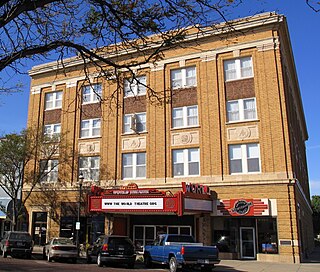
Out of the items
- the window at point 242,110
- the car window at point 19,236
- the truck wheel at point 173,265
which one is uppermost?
the window at point 242,110

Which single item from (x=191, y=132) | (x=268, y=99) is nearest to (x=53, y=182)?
(x=191, y=132)

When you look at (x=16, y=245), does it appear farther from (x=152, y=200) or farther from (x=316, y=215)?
(x=316, y=215)

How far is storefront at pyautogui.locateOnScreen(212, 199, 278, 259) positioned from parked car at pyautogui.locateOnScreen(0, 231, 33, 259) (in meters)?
12.3

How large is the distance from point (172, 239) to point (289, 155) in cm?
1010

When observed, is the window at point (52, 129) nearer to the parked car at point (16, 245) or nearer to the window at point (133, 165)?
the window at point (133, 165)

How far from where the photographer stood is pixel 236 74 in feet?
93.6

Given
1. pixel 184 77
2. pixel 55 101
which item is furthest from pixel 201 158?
pixel 55 101

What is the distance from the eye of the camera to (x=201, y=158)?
91.9 feet

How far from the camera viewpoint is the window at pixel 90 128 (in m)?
33.0

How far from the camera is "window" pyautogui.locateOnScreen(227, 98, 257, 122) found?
2738 cm

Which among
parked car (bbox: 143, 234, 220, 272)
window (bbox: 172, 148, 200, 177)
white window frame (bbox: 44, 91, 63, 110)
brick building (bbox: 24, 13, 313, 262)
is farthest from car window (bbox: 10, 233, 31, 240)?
white window frame (bbox: 44, 91, 63, 110)

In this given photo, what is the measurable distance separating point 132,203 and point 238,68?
1233 centimetres

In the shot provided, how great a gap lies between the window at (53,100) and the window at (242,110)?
628 inches

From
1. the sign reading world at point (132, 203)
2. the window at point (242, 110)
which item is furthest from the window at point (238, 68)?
the sign reading world at point (132, 203)
